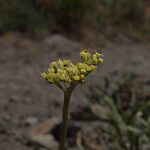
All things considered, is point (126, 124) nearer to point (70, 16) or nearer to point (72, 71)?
point (72, 71)

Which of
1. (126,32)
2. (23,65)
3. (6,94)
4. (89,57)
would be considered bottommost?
(89,57)

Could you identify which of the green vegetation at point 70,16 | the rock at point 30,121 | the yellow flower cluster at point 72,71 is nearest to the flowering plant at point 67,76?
the yellow flower cluster at point 72,71

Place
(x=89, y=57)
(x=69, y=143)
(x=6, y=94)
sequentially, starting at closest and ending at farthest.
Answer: (x=89, y=57), (x=69, y=143), (x=6, y=94)

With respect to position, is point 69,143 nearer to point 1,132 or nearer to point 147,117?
point 1,132

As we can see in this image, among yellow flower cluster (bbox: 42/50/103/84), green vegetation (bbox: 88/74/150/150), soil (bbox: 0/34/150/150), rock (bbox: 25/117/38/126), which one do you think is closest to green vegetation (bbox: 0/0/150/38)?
soil (bbox: 0/34/150/150)

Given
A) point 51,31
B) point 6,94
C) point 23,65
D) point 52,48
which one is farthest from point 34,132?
point 51,31

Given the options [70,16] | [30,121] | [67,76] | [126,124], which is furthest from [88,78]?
[67,76]

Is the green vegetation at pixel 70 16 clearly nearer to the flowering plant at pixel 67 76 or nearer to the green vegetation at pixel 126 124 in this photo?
the green vegetation at pixel 126 124
